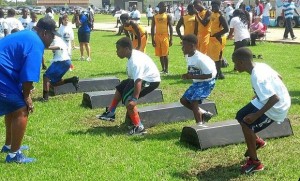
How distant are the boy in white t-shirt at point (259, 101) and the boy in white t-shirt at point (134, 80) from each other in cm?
196

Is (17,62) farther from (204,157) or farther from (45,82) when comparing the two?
(45,82)

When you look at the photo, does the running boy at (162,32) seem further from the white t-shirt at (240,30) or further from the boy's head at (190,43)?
the boy's head at (190,43)

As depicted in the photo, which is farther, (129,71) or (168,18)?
(168,18)

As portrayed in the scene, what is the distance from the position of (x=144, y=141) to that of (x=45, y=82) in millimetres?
3727

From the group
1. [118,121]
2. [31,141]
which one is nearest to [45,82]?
[118,121]

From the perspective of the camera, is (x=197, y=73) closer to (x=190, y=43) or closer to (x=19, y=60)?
(x=190, y=43)

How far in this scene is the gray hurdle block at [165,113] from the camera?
25.2 ft

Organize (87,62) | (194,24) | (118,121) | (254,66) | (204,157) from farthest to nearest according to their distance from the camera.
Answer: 1. (87,62)
2. (194,24)
3. (118,121)
4. (204,157)
5. (254,66)

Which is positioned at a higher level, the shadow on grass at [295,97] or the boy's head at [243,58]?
the boy's head at [243,58]

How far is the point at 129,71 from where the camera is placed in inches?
283

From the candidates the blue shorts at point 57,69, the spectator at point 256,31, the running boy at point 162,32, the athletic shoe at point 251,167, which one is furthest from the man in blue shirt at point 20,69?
the spectator at point 256,31

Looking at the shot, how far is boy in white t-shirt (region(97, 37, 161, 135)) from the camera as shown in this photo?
23.1 ft

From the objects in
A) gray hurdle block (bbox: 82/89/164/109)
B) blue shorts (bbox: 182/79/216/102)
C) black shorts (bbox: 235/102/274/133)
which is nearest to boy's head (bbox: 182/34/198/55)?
blue shorts (bbox: 182/79/216/102)

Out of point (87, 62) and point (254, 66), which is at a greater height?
point (254, 66)
